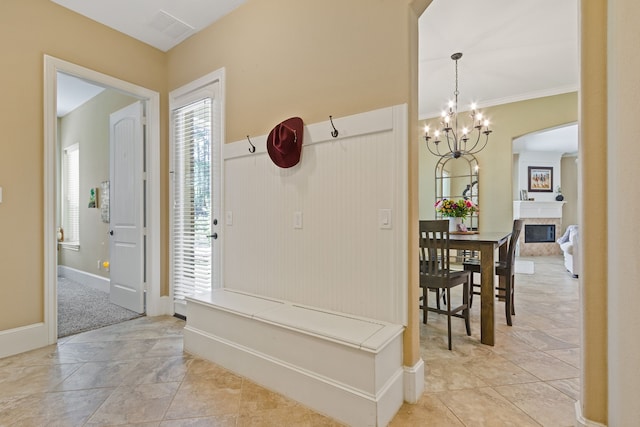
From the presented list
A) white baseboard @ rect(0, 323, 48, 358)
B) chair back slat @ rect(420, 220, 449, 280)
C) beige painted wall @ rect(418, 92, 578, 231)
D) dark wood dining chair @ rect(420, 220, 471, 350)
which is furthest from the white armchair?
white baseboard @ rect(0, 323, 48, 358)

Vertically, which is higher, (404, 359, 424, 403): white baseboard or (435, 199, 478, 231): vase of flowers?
(435, 199, 478, 231): vase of flowers

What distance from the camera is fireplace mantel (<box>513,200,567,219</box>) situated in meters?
7.75

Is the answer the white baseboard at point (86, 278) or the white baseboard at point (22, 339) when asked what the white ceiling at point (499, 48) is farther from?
the white baseboard at point (86, 278)

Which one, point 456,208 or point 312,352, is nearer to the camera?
point 312,352

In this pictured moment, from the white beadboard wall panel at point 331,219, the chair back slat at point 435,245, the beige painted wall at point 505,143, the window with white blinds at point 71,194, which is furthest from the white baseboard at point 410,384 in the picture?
the window with white blinds at point 71,194

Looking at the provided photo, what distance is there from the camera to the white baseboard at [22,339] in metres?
2.28

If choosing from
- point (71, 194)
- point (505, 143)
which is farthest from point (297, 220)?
point (71, 194)

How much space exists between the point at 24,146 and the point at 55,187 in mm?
375

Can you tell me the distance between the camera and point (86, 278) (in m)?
4.57

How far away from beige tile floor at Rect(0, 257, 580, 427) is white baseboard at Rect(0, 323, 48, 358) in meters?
0.10

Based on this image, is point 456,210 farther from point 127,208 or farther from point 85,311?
point 85,311

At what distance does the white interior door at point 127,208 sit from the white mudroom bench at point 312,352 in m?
→ 1.50

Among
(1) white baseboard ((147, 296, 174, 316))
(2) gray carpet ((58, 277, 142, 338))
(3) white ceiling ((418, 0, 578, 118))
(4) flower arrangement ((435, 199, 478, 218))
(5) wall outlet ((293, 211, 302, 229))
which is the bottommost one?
(2) gray carpet ((58, 277, 142, 338))

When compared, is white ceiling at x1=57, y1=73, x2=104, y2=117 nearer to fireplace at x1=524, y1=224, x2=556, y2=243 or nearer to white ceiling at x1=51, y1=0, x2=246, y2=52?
white ceiling at x1=51, y1=0, x2=246, y2=52
